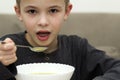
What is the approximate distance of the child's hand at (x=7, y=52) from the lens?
Answer: 0.74 m

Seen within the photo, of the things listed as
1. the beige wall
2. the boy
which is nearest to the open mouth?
the boy

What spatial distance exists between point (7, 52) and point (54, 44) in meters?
0.41

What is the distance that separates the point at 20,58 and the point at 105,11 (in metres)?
1.72

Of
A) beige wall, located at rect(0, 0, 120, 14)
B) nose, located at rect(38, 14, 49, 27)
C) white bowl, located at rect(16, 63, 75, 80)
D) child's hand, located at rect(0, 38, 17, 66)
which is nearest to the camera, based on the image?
child's hand, located at rect(0, 38, 17, 66)

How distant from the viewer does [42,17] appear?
98cm

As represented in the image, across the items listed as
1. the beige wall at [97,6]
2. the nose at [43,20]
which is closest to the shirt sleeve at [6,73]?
the nose at [43,20]

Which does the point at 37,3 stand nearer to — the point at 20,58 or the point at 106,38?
the point at 20,58

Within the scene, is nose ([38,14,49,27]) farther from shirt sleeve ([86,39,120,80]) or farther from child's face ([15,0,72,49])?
shirt sleeve ([86,39,120,80])

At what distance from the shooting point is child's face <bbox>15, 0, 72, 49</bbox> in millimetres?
985

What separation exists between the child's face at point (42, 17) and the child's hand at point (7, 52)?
225 mm

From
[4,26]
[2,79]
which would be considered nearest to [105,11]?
[4,26]

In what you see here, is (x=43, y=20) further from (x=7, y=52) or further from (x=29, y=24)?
(x=7, y=52)

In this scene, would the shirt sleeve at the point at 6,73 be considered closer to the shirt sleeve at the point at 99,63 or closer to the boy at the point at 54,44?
the boy at the point at 54,44

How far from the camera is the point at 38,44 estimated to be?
3.50 ft
